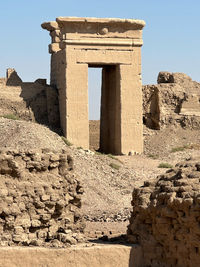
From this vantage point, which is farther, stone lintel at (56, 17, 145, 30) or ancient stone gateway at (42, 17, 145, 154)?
ancient stone gateway at (42, 17, 145, 154)

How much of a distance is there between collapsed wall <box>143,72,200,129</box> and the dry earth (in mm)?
1161

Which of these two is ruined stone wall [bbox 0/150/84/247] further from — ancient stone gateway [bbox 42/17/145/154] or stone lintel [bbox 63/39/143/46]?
stone lintel [bbox 63/39/143/46]

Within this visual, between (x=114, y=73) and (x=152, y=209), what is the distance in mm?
19502

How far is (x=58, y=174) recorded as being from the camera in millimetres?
11086

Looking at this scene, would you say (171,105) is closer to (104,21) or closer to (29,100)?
(104,21)

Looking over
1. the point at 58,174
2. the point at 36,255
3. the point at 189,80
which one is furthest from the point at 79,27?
the point at 36,255

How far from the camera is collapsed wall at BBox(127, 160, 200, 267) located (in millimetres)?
9445

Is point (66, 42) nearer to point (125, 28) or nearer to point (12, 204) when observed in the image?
point (125, 28)

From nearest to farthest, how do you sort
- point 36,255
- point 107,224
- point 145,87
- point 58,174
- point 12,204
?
1. point 36,255
2. point 12,204
3. point 58,174
4. point 107,224
5. point 145,87

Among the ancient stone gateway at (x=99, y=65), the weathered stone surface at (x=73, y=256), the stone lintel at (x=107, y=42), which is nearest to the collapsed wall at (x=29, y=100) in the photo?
the ancient stone gateway at (x=99, y=65)

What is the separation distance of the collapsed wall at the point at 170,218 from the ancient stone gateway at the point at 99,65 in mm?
17369

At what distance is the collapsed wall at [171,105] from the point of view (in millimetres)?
32844

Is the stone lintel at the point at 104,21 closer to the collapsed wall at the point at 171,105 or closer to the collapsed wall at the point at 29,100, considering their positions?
the collapsed wall at the point at 29,100

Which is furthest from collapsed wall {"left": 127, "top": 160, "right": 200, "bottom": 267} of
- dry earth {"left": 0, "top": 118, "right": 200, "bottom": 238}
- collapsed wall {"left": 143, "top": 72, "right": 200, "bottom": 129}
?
collapsed wall {"left": 143, "top": 72, "right": 200, "bottom": 129}
